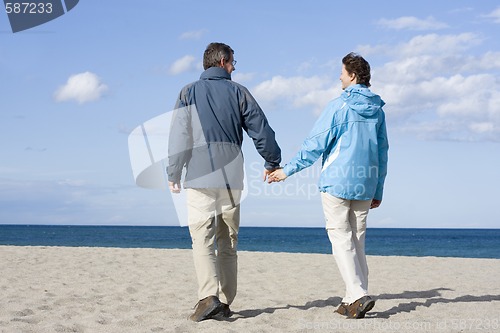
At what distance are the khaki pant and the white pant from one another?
Result: 72 centimetres

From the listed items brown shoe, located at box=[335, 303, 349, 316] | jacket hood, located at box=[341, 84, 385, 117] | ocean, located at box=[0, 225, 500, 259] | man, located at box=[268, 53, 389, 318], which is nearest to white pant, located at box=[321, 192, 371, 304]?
man, located at box=[268, 53, 389, 318]

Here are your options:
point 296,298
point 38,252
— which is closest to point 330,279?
point 296,298

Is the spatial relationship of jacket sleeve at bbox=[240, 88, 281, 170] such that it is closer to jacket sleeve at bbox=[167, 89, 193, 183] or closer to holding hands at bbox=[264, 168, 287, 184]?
holding hands at bbox=[264, 168, 287, 184]

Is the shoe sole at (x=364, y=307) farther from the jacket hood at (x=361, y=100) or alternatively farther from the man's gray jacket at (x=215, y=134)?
the jacket hood at (x=361, y=100)

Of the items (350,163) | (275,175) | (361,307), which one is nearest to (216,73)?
(275,175)

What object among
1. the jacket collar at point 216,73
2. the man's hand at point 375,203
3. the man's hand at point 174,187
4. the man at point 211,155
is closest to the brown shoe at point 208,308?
the man at point 211,155

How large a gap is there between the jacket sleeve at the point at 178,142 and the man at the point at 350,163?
2.28 feet

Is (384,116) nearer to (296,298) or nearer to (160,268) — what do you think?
(296,298)

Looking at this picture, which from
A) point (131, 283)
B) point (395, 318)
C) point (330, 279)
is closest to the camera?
point (395, 318)

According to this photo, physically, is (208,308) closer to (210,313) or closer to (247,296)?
(210,313)

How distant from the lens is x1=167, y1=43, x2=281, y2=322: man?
451 cm

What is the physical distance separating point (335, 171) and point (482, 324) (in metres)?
1.62

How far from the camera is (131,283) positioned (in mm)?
7117

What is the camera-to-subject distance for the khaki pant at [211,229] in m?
4.53
